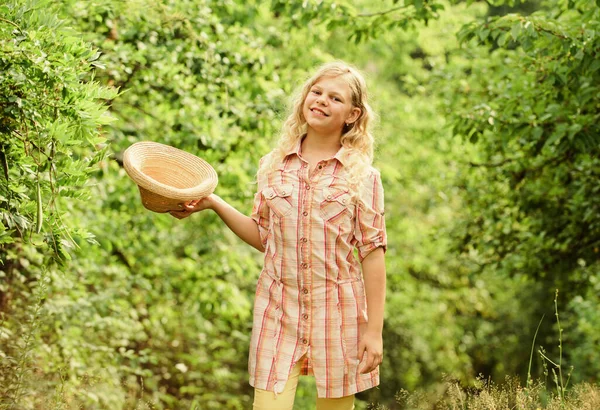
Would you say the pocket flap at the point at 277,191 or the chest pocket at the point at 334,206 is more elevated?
the chest pocket at the point at 334,206

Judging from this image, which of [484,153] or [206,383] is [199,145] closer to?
[484,153]

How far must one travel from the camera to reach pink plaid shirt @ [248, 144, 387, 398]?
2762mm

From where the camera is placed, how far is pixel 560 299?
25.4ft

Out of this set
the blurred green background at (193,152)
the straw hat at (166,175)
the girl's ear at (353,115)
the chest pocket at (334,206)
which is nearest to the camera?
the blurred green background at (193,152)

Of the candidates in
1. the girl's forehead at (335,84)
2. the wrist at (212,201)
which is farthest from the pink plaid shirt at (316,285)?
the girl's forehead at (335,84)

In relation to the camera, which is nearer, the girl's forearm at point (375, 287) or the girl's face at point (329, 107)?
the girl's forearm at point (375, 287)

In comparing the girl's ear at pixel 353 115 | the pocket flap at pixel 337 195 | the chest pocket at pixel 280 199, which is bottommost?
the chest pocket at pixel 280 199

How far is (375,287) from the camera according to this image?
2779 millimetres

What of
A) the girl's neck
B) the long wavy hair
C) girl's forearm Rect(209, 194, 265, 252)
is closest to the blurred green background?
the long wavy hair

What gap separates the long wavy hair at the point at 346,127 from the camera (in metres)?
2.99

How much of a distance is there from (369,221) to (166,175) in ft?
2.69

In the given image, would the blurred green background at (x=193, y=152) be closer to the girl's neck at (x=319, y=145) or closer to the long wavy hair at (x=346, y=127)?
the long wavy hair at (x=346, y=127)

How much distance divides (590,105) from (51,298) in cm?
371

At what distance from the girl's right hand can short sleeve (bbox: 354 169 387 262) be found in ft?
1.82
